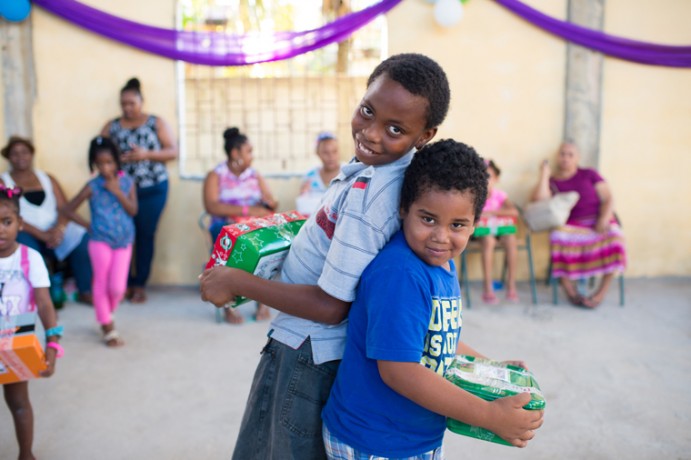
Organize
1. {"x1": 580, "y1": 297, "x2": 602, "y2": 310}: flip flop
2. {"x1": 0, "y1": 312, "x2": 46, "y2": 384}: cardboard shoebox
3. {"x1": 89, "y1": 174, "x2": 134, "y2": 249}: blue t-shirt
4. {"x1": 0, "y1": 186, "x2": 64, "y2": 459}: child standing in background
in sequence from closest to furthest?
1. {"x1": 0, "y1": 312, "x2": 46, "y2": 384}: cardboard shoebox
2. {"x1": 0, "y1": 186, "x2": 64, "y2": 459}: child standing in background
3. {"x1": 89, "y1": 174, "x2": 134, "y2": 249}: blue t-shirt
4. {"x1": 580, "y1": 297, "x2": 602, "y2": 310}: flip flop

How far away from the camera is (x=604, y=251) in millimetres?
5324

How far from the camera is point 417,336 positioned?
4.40ft

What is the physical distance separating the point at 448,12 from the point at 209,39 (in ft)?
7.01

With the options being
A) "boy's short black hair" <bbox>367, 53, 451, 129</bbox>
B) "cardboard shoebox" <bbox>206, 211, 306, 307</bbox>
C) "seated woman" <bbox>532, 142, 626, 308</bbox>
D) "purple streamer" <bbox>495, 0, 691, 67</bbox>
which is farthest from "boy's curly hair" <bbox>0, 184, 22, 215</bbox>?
"purple streamer" <bbox>495, 0, 691, 67</bbox>

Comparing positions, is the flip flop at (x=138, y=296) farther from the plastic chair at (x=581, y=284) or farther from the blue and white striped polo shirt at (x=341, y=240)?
the blue and white striped polo shirt at (x=341, y=240)

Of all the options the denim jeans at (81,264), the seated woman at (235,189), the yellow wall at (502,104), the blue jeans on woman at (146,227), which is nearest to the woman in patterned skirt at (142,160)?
the blue jeans on woman at (146,227)

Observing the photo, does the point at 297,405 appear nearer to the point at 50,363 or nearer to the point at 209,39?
the point at 50,363

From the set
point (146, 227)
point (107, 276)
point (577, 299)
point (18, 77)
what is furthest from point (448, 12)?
point (18, 77)

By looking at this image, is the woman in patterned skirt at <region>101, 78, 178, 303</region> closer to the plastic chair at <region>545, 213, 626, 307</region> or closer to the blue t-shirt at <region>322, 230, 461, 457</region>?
the plastic chair at <region>545, 213, 626, 307</region>

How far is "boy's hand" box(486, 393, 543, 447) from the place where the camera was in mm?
1354

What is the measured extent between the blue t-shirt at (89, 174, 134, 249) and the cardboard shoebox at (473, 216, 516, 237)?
2852mm

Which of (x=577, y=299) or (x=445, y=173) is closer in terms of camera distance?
(x=445, y=173)

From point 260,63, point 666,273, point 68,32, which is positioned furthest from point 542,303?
point 68,32

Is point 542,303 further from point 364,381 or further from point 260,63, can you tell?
point 364,381
